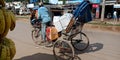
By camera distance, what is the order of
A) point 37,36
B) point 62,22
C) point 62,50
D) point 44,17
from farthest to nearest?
point 37,36 < point 44,17 < point 62,22 < point 62,50

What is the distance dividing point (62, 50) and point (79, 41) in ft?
3.21

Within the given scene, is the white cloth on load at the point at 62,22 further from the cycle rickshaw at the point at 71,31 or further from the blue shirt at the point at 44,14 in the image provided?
the blue shirt at the point at 44,14

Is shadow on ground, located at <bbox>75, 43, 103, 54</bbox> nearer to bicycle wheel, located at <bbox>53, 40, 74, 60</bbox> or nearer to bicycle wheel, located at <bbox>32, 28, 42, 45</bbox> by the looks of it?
bicycle wheel, located at <bbox>53, 40, 74, 60</bbox>

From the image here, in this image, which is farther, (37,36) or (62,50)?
(37,36)

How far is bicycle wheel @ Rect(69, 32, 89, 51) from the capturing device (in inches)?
318

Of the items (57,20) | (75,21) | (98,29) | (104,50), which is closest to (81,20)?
(75,21)

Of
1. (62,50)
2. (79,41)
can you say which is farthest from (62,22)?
(79,41)

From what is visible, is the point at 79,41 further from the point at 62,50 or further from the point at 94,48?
the point at 94,48

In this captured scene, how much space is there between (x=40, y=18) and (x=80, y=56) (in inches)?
95.5

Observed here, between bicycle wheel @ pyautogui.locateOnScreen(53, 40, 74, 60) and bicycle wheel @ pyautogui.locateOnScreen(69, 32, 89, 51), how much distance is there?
534mm

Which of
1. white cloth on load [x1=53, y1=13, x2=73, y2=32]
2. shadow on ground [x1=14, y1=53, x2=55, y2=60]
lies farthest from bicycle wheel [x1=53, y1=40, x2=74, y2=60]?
white cloth on load [x1=53, y1=13, x2=73, y2=32]

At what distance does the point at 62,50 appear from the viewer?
7.47m

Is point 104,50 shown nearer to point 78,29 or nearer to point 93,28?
point 78,29

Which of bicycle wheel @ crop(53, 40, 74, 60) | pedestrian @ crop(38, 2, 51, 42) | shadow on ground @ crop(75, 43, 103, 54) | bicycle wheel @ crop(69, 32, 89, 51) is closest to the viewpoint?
bicycle wheel @ crop(53, 40, 74, 60)
